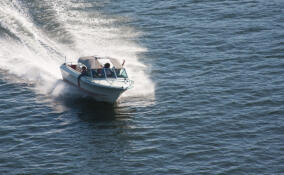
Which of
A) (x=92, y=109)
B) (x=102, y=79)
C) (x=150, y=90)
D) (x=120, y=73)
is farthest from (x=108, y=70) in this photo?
(x=150, y=90)

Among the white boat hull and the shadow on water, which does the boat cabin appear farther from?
the shadow on water

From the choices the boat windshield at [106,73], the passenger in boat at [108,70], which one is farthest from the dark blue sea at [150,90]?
the passenger in boat at [108,70]

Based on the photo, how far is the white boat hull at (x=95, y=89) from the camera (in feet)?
151

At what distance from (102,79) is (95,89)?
3.60 feet

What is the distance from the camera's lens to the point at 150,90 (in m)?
50.5

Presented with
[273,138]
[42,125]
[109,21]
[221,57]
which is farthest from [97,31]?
[273,138]

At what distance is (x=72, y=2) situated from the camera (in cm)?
7081

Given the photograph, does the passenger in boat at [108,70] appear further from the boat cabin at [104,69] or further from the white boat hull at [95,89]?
the white boat hull at [95,89]

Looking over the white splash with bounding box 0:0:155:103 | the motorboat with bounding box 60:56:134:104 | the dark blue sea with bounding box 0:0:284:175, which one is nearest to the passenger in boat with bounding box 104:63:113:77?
the motorboat with bounding box 60:56:134:104

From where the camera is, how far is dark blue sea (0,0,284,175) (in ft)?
129

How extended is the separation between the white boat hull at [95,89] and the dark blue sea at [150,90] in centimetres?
89

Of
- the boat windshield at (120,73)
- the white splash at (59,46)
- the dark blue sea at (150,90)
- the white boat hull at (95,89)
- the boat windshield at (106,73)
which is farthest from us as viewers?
the white splash at (59,46)

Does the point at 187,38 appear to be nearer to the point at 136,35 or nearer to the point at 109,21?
the point at 136,35

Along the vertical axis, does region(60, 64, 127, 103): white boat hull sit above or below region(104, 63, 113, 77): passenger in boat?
below
